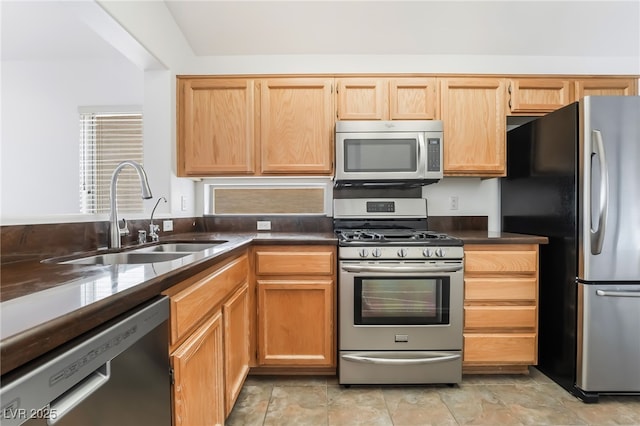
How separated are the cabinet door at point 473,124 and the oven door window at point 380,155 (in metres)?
0.34

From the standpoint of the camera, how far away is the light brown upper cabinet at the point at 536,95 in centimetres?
228

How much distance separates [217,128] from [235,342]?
153cm

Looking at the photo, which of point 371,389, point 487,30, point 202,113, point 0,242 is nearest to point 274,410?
point 371,389

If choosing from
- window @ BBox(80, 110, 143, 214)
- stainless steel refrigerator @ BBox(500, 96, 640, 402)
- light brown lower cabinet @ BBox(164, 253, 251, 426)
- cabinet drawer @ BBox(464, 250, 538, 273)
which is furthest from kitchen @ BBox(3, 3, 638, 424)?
light brown lower cabinet @ BBox(164, 253, 251, 426)

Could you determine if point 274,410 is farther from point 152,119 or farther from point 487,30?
point 487,30

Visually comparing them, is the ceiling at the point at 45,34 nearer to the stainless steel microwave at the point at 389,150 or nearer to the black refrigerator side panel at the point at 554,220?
the stainless steel microwave at the point at 389,150

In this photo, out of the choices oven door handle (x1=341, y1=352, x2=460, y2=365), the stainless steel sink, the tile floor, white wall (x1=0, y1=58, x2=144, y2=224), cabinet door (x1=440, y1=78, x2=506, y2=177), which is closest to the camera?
the stainless steel sink

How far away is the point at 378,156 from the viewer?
2.17 meters

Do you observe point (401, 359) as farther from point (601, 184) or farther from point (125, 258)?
point (125, 258)

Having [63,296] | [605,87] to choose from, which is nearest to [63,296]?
[63,296]

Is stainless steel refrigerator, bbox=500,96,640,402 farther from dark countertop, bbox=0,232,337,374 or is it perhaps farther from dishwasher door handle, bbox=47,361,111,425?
dishwasher door handle, bbox=47,361,111,425

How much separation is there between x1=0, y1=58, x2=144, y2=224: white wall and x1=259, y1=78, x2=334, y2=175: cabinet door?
1804 millimetres

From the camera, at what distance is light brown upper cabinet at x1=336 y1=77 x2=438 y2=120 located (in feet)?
7.48

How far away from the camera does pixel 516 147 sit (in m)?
2.32
